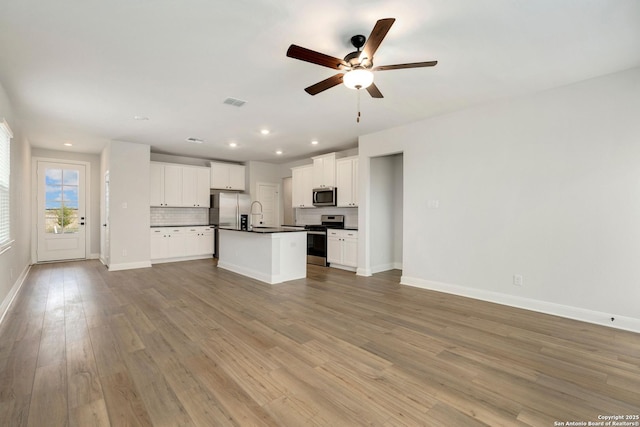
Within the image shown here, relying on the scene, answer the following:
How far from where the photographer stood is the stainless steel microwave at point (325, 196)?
6699mm

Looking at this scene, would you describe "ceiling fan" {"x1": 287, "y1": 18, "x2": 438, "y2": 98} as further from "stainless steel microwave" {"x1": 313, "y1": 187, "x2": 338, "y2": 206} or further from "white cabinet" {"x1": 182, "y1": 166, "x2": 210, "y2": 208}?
"white cabinet" {"x1": 182, "y1": 166, "x2": 210, "y2": 208}

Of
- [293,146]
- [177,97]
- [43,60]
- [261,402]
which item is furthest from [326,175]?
[261,402]

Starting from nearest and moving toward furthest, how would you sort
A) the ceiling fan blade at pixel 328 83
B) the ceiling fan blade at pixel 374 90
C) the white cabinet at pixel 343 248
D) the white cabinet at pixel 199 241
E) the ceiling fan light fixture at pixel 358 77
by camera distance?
the ceiling fan light fixture at pixel 358 77
the ceiling fan blade at pixel 328 83
the ceiling fan blade at pixel 374 90
the white cabinet at pixel 343 248
the white cabinet at pixel 199 241

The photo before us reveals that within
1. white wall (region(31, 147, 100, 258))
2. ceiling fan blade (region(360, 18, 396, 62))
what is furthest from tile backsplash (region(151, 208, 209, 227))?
ceiling fan blade (region(360, 18, 396, 62))

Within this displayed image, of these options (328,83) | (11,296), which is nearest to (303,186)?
(328,83)

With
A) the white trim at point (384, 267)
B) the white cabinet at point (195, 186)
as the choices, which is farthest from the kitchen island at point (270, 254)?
the white cabinet at point (195, 186)

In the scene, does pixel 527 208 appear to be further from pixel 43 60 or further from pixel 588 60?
pixel 43 60

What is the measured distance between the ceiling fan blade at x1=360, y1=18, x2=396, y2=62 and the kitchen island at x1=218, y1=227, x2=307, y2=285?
10.9 ft

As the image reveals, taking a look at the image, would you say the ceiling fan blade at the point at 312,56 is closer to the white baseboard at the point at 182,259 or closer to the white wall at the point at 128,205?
the white wall at the point at 128,205

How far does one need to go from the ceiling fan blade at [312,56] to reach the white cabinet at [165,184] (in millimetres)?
5886

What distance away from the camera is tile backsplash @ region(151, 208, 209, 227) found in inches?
292

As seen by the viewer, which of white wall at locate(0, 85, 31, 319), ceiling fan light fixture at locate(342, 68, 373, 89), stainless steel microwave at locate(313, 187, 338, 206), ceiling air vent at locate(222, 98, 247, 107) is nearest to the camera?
ceiling fan light fixture at locate(342, 68, 373, 89)

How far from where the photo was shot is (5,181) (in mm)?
3705

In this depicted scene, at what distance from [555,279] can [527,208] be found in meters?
0.89
